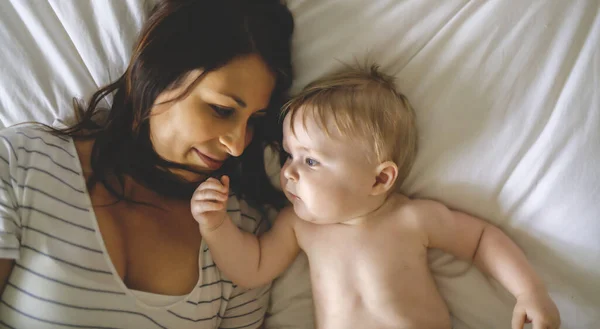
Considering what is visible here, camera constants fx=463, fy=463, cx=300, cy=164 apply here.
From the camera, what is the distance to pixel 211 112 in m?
0.84

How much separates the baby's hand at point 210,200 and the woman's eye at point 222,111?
0.12m

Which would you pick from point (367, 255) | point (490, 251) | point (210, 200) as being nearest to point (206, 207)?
point (210, 200)

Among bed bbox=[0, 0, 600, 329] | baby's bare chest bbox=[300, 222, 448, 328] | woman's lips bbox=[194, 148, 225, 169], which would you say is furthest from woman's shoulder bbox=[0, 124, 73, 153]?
baby's bare chest bbox=[300, 222, 448, 328]

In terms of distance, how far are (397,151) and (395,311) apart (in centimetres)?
32

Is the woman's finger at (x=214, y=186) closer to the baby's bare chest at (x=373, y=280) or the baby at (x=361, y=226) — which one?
the baby at (x=361, y=226)

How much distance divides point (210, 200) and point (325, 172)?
0.75 feet

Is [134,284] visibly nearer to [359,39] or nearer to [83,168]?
[83,168]

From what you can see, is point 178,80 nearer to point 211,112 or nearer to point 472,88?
point 211,112

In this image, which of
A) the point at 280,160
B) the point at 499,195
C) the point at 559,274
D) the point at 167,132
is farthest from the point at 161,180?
the point at 559,274

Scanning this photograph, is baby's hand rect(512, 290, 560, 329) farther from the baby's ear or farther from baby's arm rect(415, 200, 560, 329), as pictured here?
the baby's ear

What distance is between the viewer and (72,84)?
102cm

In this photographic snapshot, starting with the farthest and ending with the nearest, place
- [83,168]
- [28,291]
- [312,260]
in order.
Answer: [312,260], [83,168], [28,291]

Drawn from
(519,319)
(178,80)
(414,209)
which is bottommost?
(519,319)

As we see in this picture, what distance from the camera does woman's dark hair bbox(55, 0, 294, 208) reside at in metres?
0.83
